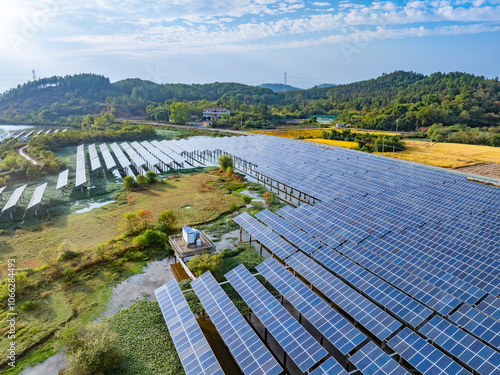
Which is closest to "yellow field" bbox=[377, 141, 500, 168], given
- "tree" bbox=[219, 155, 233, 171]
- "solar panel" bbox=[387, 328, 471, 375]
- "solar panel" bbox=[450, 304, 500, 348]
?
"tree" bbox=[219, 155, 233, 171]

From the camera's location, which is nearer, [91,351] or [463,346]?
[463,346]

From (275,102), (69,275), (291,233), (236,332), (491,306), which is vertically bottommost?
(69,275)

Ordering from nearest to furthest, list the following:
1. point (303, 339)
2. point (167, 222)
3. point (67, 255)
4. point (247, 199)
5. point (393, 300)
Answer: point (303, 339) < point (393, 300) < point (67, 255) < point (167, 222) < point (247, 199)

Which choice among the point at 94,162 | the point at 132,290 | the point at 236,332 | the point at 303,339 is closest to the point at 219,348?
the point at 236,332

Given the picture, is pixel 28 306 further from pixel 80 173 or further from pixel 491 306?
pixel 80 173

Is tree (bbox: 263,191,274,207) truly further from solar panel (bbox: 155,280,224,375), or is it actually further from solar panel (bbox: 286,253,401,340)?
solar panel (bbox: 155,280,224,375)

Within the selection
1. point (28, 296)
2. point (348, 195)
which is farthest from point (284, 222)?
point (28, 296)

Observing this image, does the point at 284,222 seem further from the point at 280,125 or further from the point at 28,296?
the point at 280,125
